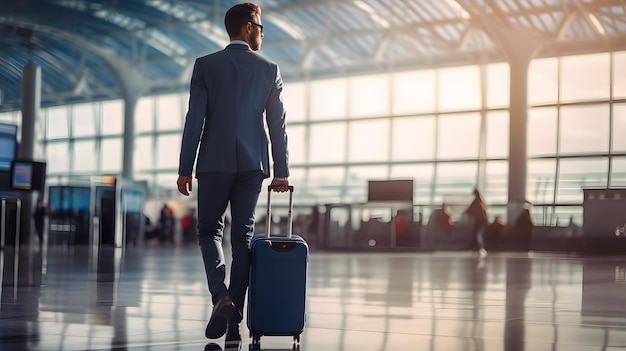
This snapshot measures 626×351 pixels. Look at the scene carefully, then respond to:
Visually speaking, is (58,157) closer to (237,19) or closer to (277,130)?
(237,19)

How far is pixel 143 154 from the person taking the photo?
141 feet

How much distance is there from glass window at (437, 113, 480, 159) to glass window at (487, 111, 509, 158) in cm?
46

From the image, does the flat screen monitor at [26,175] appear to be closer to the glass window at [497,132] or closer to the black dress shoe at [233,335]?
the black dress shoe at [233,335]

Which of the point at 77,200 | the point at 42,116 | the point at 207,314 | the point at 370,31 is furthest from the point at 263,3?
the point at 207,314

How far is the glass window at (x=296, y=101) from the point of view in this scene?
3834cm

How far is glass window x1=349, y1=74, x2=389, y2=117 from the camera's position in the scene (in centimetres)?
3638

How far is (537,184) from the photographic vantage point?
31.9 meters

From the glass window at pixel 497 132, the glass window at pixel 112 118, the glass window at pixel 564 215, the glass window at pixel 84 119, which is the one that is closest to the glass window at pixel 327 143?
the glass window at pixel 497 132

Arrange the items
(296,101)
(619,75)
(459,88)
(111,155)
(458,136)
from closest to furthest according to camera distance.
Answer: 1. (619,75)
2. (458,136)
3. (459,88)
4. (296,101)
5. (111,155)

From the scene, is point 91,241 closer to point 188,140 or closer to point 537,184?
point 537,184

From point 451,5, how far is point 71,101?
2228cm

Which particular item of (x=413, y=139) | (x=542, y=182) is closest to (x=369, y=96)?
(x=413, y=139)

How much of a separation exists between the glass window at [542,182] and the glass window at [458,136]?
2293mm

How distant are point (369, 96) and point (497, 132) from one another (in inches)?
238
